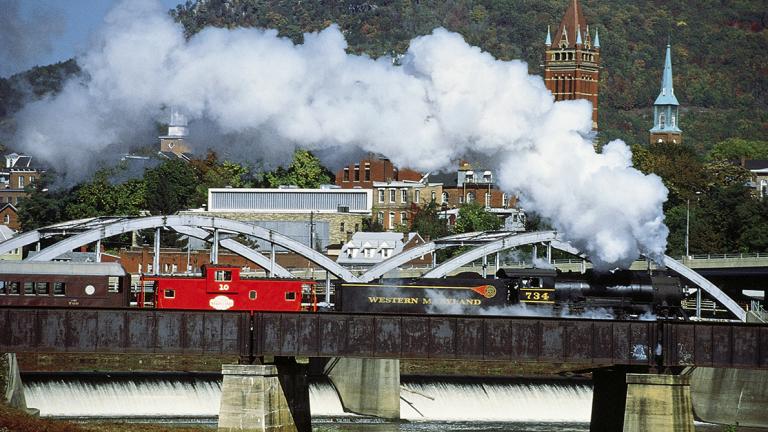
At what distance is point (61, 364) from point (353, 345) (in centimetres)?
3813

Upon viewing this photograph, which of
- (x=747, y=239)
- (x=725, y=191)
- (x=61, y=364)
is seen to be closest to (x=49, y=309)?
(x=61, y=364)

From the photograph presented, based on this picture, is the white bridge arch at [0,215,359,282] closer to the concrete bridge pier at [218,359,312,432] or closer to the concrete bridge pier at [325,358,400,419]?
the concrete bridge pier at [325,358,400,419]

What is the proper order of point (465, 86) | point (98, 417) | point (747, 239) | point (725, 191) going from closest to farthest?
1. point (465, 86)
2. point (98, 417)
3. point (747, 239)
4. point (725, 191)

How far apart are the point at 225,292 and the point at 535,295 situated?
54.7ft

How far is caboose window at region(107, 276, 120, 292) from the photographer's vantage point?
307ft

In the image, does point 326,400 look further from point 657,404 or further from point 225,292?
point 657,404

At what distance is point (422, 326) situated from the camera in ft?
272

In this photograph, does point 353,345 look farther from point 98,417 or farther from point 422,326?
point 98,417

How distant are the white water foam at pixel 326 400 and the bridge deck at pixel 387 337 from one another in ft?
75.7

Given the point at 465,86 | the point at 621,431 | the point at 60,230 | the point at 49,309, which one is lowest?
the point at 621,431

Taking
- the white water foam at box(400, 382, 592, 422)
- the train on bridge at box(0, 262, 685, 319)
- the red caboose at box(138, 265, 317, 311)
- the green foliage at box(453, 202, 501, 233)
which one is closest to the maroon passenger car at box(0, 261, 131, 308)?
the red caboose at box(138, 265, 317, 311)

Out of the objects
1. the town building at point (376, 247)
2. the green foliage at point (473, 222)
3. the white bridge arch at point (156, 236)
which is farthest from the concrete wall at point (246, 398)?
the green foliage at point (473, 222)

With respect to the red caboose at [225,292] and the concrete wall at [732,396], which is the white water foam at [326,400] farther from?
the red caboose at [225,292]

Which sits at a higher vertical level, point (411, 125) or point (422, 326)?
point (411, 125)
